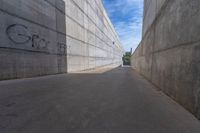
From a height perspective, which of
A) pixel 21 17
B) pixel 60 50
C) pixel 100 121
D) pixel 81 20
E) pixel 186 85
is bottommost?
pixel 100 121

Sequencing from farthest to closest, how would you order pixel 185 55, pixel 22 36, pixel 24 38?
pixel 24 38 → pixel 22 36 → pixel 185 55

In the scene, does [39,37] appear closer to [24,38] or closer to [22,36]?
[24,38]

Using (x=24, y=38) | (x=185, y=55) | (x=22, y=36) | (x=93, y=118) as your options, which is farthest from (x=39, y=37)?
(x=185, y=55)

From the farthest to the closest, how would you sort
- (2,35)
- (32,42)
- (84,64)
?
(84,64) → (32,42) → (2,35)

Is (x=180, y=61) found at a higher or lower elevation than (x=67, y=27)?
lower

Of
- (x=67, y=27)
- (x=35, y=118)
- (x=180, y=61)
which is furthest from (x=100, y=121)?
(x=67, y=27)

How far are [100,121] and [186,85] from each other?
216 centimetres

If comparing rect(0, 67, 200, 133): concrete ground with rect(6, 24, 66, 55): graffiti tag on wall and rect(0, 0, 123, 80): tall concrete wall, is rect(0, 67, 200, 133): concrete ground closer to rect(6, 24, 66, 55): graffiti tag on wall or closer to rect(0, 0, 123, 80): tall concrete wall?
rect(0, 0, 123, 80): tall concrete wall

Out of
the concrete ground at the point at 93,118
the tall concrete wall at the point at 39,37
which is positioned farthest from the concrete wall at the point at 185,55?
the tall concrete wall at the point at 39,37

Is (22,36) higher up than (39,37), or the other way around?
(39,37)

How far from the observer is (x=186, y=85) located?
3.09 m

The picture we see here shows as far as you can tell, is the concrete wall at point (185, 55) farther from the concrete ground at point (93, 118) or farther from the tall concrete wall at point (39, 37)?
the tall concrete wall at point (39, 37)

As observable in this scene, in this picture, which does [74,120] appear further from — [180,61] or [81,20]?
[81,20]

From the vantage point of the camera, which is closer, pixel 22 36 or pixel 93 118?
pixel 93 118
